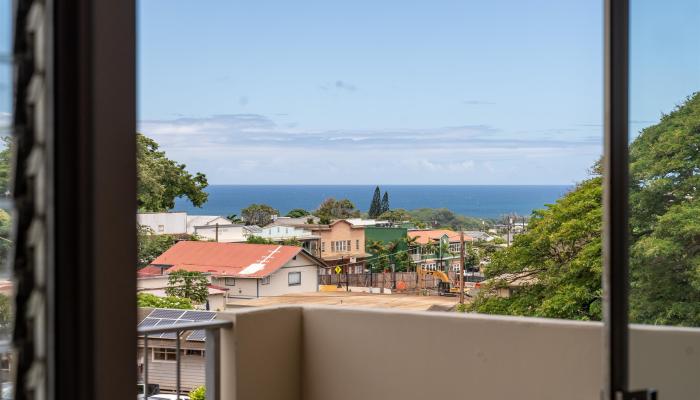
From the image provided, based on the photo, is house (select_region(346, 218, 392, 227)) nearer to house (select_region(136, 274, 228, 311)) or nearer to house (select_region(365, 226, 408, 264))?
house (select_region(365, 226, 408, 264))

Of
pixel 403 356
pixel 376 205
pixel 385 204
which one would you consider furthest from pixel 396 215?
pixel 403 356

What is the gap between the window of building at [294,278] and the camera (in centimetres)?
1146

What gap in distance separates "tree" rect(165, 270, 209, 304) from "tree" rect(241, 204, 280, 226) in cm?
273

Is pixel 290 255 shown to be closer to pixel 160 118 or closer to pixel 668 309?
pixel 160 118

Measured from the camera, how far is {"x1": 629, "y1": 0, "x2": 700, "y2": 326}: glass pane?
162 centimetres

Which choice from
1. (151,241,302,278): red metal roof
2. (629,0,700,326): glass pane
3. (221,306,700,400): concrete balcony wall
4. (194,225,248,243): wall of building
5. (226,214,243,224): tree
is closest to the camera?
(629,0,700,326): glass pane

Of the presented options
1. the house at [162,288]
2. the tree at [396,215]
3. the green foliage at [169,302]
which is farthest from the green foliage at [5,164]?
the tree at [396,215]

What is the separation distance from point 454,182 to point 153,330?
12642 mm

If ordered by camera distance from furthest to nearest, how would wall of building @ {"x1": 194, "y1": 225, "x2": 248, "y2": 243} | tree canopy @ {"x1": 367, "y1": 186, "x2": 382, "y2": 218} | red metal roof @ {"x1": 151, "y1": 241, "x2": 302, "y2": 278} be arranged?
tree canopy @ {"x1": 367, "y1": 186, "x2": 382, "y2": 218} < wall of building @ {"x1": 194, "y1": 225, "x2": 248, "y2": 243} < red metal roof @ {"x1": 151, "y1": 241, "x2": 302, "y2": 278}

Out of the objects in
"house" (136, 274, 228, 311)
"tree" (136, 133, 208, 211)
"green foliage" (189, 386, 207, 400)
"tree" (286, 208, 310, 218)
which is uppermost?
"tree" (136, 133, 208, 211)

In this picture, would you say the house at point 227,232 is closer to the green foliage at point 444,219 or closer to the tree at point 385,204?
the tree at point 385,204

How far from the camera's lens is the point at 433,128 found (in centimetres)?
1612

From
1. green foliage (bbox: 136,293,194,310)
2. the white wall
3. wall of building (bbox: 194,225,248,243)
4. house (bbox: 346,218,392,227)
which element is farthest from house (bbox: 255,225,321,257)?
green foliage (bbox: 136,293,194,310)

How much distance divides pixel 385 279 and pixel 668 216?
428 inches
